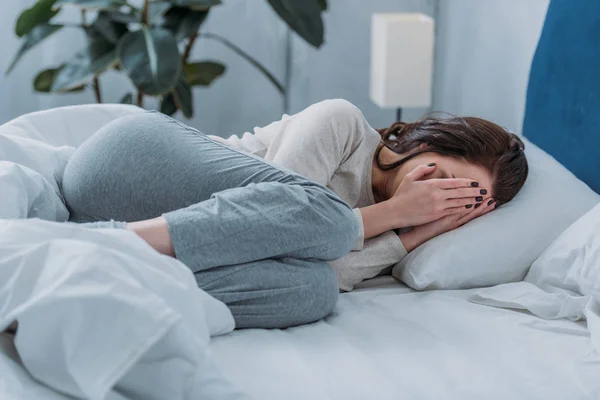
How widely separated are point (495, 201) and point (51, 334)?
0.99 metres

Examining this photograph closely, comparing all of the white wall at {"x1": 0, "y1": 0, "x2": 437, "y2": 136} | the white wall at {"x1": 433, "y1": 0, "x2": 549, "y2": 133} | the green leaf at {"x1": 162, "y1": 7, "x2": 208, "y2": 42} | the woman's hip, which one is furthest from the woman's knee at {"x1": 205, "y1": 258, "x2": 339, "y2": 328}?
the white wall at {"x1": 0, "y1": 0, "x2": 437, "y2": 136}

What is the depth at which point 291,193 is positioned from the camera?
1.32m

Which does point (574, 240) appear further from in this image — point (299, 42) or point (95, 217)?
point (299, 42)

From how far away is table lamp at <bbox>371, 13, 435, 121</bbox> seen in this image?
2844 millimetres

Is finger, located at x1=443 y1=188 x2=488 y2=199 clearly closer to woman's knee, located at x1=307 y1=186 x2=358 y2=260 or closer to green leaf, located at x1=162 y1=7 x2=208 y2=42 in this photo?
woman's knee, located at x1=307 y1=186 x2=358 y2=260

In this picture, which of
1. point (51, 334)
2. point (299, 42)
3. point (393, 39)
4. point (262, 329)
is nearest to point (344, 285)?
point (262, 329)

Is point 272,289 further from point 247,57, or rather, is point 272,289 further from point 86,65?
point 247,57

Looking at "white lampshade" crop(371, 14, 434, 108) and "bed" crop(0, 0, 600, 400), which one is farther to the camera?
"white lampshade" crop(371, 14, 434, 108)

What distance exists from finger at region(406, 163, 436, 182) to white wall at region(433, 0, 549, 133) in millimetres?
964

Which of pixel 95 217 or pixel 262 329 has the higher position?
pixel 95 217

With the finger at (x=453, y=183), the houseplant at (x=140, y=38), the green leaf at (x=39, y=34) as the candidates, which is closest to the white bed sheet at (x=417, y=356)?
the finger at (x=453, y=183)

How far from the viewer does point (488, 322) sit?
56.1 inches

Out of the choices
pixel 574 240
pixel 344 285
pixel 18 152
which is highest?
pixel 18 152

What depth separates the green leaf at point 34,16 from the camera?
9.46ft
